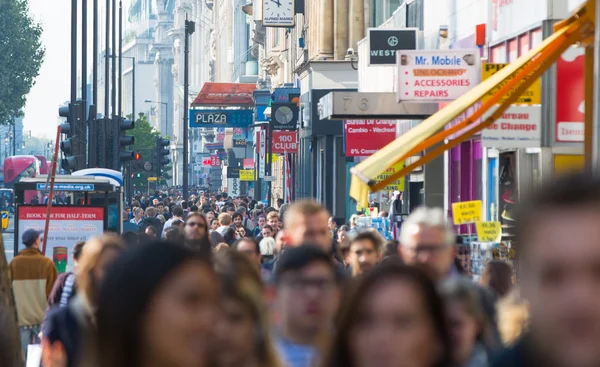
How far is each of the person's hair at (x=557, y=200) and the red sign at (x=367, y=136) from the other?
26895 millimetres

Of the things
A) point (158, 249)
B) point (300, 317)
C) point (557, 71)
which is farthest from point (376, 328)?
point (557, 71)

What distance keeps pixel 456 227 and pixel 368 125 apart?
8864 mm

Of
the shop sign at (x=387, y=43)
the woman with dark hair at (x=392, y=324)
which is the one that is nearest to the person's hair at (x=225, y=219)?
the shop sign at (x=387, y=43)

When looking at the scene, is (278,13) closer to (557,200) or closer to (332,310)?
(332,310)

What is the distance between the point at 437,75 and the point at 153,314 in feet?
53.9

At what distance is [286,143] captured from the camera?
49469 mm

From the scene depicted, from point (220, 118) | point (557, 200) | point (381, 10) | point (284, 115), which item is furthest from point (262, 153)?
point (557, 200)

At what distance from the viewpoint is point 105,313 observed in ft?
8.78

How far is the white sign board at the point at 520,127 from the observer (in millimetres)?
15133

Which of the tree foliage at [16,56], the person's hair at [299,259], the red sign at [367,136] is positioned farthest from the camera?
the tree foliage at [16,56]

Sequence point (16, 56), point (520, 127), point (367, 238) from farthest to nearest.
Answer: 1. point (16, 56)
2. point (520, 127)
3. point (367, 238)

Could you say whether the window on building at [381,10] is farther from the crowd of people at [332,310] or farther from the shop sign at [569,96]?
the crowd of people at [332,310]

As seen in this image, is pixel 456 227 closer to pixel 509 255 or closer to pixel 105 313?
pixel 509 255

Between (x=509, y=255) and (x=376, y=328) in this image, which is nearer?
(x=376, y=328)
